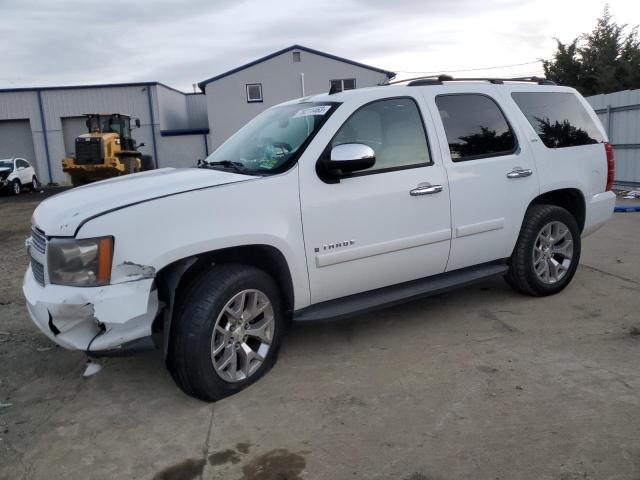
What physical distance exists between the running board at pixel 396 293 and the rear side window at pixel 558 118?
1.29 meters

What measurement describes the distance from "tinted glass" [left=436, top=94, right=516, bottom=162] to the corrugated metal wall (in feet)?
31.0

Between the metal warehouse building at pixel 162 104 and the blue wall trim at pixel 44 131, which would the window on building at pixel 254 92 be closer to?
the metal warehouse building at pixel 162 104

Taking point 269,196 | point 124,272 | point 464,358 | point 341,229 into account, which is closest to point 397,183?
point 341,229

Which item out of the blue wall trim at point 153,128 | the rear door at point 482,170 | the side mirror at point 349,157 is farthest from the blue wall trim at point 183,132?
the side mirror at point 349,157

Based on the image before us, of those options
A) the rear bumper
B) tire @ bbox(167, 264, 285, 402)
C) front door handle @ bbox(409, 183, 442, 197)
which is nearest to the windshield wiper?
tire @ bbox(167, 264, 285, 402)

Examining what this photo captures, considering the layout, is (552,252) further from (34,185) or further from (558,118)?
(34,185)

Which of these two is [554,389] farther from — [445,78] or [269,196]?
[445,78]

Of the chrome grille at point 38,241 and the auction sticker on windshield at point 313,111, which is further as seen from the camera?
the auction sticker on windshield at point 313,111

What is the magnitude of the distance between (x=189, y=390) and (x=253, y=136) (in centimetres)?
207

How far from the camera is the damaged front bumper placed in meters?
3.13

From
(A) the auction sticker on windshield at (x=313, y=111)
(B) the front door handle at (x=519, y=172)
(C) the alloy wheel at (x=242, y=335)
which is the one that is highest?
(A) the auction sticker on windshield at (x=313, y=111)

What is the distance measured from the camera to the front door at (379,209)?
381 centimetres

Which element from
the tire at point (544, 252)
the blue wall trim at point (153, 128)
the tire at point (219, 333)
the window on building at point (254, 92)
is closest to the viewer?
the tire at point (219, 333)

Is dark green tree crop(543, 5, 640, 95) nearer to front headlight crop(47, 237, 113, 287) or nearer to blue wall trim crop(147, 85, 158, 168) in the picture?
blue wall trim crop(147, 85, 158, 168)
